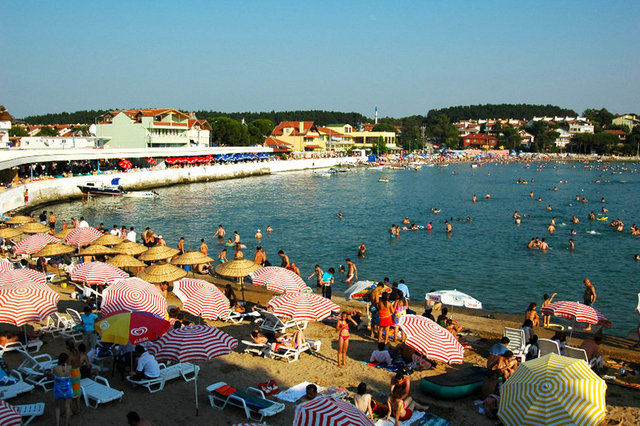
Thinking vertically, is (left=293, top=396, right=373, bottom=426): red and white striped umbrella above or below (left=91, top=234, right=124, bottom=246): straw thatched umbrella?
above

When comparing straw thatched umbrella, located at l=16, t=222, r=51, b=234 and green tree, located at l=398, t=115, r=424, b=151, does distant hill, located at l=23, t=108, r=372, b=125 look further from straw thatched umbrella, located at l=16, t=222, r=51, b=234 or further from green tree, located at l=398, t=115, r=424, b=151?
straw thatched umbrella, located at l=16, t=222, r=51, b=234

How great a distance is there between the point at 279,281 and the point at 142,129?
2566 inches

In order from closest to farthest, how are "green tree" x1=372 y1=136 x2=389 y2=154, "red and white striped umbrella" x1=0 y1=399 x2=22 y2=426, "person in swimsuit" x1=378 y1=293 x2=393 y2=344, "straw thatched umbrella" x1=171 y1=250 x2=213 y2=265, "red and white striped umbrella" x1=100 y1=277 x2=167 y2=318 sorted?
1. "red and white striped umbrella" x1=0 y1=399 x2=22 y2=426
2. "red and white striped umbrella" x1=100 y1=277 x2=167 y2=318
3. "person in swimsuit" x1=378 y1=293 x2=393 y2=344
4. "straw thatched umbrella" x1=171 y1=250 x2=213 y2=265
5. "green tree" x1=372 y1=136 x2=389 y2=154

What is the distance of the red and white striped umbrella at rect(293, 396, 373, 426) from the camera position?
585 cm

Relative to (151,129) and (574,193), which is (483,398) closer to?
(574,193)

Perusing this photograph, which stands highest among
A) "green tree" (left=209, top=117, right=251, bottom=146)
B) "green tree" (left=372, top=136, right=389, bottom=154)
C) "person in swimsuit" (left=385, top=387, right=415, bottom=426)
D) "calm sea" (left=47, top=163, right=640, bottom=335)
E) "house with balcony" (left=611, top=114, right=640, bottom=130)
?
"house with balcony" (left=611, top=114, right=640, bottom=130)

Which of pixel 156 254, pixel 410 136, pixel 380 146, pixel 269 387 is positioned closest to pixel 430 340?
pixel 269 387

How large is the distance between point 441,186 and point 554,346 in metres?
59.5

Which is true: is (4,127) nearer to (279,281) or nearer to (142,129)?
(142,129)

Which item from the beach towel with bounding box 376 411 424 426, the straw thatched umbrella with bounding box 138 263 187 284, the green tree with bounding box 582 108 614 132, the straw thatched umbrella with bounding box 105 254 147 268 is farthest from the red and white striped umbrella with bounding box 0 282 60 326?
the green tree with bounding box 582 108 614 132

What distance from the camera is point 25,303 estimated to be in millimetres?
10391

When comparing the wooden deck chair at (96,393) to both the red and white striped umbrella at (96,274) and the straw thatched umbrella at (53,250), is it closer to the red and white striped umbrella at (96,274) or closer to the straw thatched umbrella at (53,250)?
the red and white striped umbrella at (96,274)

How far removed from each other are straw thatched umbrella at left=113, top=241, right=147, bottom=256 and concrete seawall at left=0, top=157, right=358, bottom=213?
736 inches

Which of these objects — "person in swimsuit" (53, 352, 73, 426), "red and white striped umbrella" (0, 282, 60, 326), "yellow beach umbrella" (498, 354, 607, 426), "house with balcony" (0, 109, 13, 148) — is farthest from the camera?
"house with balcony" (0, 109, 13, 148)
